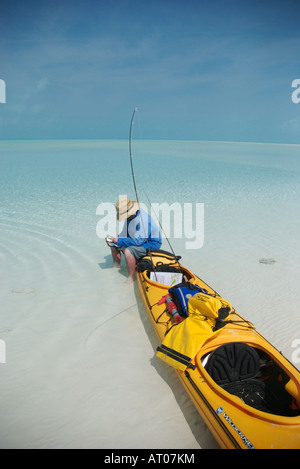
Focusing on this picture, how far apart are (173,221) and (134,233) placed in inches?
152

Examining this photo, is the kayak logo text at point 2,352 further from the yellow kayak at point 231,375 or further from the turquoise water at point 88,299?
the yellow kayak at point 231,375

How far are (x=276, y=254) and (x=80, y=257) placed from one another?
4.24 metres

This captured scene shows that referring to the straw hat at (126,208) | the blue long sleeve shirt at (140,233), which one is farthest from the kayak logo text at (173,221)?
the straw hat at (126,208)

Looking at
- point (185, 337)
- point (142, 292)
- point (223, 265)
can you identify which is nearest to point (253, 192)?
point (223, 265)

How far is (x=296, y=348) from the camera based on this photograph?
3918 millimetres

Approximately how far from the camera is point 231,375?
2984mm

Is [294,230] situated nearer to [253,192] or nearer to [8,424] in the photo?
[253,192]

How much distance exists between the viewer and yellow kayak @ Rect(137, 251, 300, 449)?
2326 mm

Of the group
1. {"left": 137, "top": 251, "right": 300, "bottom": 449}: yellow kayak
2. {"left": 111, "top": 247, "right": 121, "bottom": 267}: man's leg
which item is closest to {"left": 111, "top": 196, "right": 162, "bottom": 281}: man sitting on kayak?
{"left": 111, "top": 247, "right": 121, "bottom": 267}: man's leg

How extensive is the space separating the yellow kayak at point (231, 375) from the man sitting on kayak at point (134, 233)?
6.02ft

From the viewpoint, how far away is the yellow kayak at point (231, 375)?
2326mm
